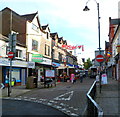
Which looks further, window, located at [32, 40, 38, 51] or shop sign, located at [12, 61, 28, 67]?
window, located at [32, 40, 38, 51]

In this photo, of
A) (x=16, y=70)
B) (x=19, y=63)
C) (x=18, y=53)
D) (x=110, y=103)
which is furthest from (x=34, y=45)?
(x=110, y=103)

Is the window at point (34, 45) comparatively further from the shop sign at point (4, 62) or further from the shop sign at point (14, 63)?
the shop sign at point (4, 62)

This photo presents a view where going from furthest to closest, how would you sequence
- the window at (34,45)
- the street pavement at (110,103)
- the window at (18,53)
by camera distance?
the window at (34,45) < the window at (18,53) < the street pavement at (110,103)

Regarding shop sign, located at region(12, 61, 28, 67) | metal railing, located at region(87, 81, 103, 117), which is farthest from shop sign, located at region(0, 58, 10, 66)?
metal railing, located at region(87, 81, 103, 117)

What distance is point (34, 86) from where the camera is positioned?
17.9m

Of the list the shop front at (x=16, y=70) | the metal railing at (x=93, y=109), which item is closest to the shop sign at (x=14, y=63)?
the shop front at (x=16, y=70)

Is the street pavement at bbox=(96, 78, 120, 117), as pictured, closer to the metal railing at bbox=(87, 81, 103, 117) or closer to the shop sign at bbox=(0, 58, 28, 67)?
the metal railing at bbox=(87, 81, 103, 117)

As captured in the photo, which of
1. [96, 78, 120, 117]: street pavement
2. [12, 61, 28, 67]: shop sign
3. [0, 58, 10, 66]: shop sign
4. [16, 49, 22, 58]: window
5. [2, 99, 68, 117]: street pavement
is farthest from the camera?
[16, 49, 22, 58]: window


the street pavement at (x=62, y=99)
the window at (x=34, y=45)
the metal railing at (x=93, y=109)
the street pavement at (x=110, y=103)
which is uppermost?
the window at (x=34, y=45)

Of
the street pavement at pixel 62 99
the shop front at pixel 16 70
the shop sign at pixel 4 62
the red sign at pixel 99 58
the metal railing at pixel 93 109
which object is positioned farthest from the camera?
the shop front at pixel 16 70

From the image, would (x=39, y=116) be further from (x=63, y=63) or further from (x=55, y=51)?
(x=63, y=63)

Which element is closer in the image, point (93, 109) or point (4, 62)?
point (93, 109)

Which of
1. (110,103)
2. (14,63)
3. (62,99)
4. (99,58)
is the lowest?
(62,99)

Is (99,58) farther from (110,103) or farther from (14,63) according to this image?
(14,63)
